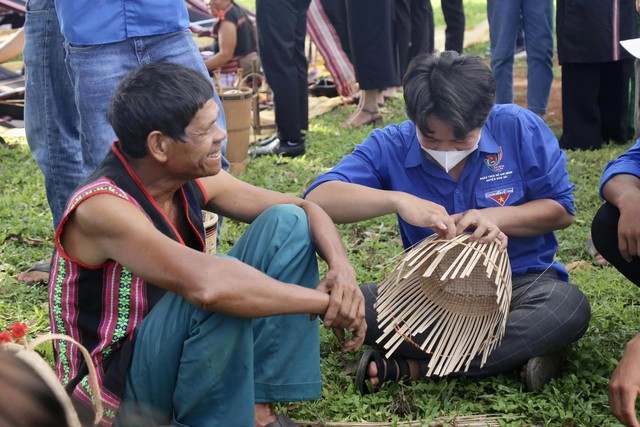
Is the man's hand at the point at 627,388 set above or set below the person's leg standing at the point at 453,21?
above

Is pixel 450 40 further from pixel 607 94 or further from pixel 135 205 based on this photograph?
pixel 135 205

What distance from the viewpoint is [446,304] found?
3471 mm

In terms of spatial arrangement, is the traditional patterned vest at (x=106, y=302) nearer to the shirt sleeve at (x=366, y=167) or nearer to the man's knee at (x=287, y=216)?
the man's knee at (x=287, y=216)

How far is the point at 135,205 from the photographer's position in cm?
275

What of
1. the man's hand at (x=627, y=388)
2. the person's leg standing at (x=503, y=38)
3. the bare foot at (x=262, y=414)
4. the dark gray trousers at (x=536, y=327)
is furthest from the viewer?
the person's leg standing at (x=503, y=38)

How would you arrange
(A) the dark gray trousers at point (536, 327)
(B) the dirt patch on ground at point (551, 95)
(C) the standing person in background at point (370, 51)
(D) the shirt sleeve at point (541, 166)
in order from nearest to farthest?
1. (A) the dark gray trousers at point (536, 327)
2. (D) the shirt sleeve at point (541, 166)
3. (C) the standing person in background at point (370, 51)
4. (B) the dirt patch on ground at point (551, 95)

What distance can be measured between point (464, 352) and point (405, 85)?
3.30 feet

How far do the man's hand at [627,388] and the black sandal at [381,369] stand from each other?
88cm

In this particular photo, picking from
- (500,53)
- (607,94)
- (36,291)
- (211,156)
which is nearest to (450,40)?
(500,53)

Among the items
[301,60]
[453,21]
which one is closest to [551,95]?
[453,21]

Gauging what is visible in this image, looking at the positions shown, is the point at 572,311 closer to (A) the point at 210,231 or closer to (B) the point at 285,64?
(A) the point at 210,231

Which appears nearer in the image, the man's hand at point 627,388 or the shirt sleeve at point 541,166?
the man's hand at point 627,388

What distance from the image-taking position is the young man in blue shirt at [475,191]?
3230mm

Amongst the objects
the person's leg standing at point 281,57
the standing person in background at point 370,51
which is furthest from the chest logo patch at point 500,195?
the standing person in background at point 370,51
